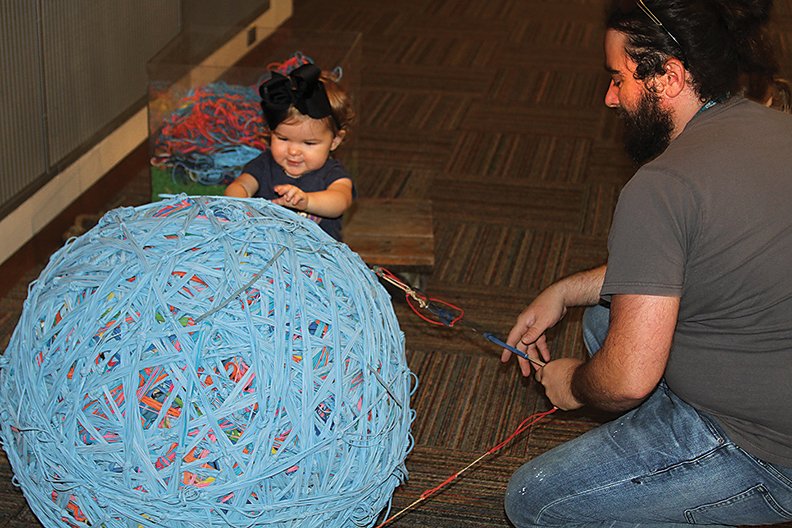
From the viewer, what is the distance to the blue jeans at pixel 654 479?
68.7 inches

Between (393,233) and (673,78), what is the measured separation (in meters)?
1.53

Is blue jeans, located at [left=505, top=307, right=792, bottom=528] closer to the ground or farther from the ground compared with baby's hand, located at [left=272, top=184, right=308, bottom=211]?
closer to the ground

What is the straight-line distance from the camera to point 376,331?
179 cm

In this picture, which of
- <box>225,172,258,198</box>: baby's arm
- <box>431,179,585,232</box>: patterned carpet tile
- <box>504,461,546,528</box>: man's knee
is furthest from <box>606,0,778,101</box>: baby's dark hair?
<box>431,179,585,232</box>: patterned carpet tile

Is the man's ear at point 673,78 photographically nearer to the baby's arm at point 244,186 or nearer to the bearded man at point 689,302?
the bearded man at point 689,302

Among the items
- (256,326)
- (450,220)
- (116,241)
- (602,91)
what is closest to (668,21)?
(256,326)

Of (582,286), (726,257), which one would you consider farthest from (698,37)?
(582,286)

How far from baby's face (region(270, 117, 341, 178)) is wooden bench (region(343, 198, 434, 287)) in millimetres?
491

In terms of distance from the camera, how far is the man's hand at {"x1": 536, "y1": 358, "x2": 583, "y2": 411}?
1.89 metres

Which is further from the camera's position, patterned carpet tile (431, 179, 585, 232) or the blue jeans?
patterned carpet tile (431, 179, 585, 232)

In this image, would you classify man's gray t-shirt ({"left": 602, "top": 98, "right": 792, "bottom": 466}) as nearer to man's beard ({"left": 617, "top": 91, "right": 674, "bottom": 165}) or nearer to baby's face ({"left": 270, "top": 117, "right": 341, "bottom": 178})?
man's beard ({"left": 617, "top": 91, "right": 674, "bottom": 165})

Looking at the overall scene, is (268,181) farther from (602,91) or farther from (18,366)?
(602,91)

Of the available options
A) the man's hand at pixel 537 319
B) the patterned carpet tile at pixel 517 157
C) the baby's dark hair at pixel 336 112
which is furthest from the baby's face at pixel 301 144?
the patterned carpet tile at pixel 517 157

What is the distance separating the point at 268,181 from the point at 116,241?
928 millimetres
